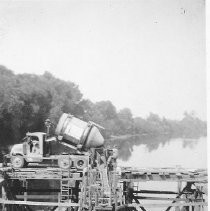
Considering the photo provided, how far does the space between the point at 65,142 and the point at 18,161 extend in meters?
2.79

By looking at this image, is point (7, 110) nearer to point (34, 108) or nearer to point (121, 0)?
point (34, 108)

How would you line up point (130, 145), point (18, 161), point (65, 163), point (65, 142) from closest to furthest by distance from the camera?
1. point (65, 163)
2. point (18, 161)
3. point (65, 142)
4. point (130, 145)

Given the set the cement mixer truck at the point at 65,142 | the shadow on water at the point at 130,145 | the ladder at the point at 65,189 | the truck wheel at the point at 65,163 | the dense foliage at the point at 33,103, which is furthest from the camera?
the shadow on water at the point at 130,145

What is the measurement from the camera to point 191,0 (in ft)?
50.4

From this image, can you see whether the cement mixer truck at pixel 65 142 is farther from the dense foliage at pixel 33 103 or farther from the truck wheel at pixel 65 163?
the dense foliage at pixel 33 103

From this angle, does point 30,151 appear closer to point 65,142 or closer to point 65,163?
point 65,142

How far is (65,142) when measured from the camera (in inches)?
802

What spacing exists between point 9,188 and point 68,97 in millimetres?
48150

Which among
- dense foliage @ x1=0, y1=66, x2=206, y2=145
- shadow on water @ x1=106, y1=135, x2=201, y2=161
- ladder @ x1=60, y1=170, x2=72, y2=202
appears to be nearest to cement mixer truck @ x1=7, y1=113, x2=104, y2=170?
ladder @ x1=60, y1=170, x2=72, y2=202

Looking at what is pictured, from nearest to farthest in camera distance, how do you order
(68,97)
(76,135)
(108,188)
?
(108,188) → (76,135) → (68,97)

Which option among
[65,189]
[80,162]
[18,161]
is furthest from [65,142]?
[65,189]

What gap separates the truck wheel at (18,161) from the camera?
18969 mm

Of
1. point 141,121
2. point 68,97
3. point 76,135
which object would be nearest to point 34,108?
point 68,97

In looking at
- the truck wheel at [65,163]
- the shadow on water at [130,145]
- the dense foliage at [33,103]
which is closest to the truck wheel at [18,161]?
the truck wheel at [65,163]
